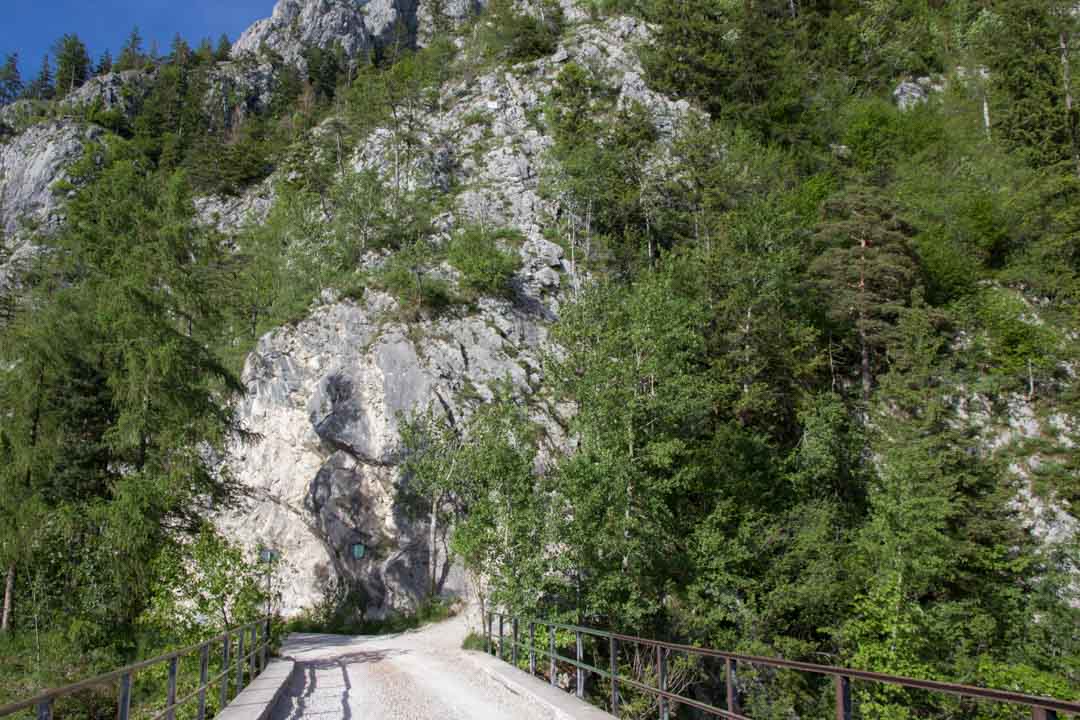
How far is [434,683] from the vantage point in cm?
1047

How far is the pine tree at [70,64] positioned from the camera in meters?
76.5

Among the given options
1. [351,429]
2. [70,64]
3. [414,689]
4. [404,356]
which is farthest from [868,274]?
[70,64]

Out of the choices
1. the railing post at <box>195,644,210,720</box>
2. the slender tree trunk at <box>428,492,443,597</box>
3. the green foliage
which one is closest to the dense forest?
the slender tree trunk at <box>428,492,443,597</box>

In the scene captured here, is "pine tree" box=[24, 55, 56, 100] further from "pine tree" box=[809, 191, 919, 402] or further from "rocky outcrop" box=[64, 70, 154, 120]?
"pine tree" box=[809, 191, 919, 402]

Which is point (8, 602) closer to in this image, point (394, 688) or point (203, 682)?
point (394, 688)

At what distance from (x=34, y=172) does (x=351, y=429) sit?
50.8m

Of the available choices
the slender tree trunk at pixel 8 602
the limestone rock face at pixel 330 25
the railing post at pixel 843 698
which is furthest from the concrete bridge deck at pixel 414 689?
the limestone rock face at pixel 330 25

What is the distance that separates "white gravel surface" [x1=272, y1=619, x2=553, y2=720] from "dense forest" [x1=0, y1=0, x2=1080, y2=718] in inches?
80.8

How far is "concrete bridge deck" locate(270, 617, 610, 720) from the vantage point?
7953 millimetres

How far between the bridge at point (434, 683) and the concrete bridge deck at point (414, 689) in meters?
0.03

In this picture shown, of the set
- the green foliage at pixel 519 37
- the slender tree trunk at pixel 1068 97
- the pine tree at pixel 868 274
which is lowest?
the pine tree at pixel 868 274

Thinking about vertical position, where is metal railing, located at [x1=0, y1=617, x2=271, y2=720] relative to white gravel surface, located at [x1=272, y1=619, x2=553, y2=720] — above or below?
above

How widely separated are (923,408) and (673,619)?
12828 millimetres

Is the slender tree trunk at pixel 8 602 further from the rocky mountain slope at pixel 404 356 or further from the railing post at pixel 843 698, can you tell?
the railing post at pixel 843 698
